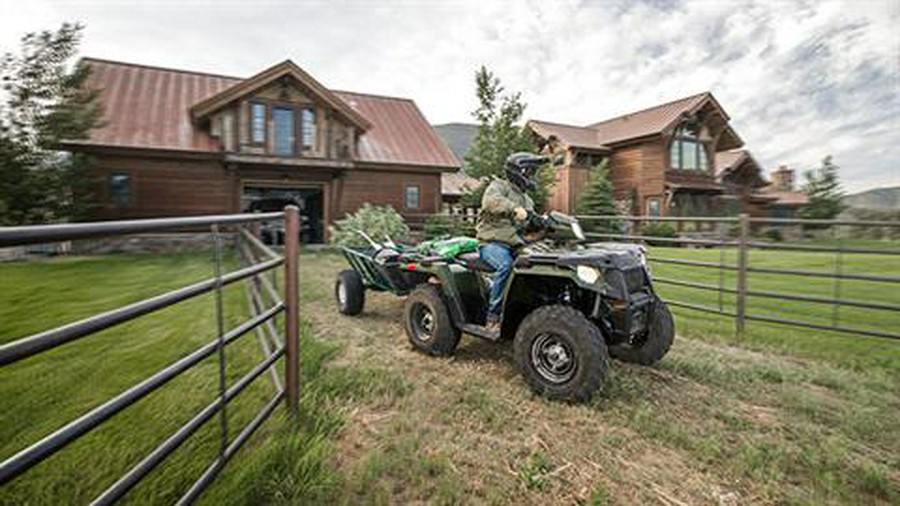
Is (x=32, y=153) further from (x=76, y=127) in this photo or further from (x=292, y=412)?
(x=292, y=412)

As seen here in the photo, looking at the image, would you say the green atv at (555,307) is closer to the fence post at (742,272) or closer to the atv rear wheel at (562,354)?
the atv rear wheel at (562,354)

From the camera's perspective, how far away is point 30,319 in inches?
147

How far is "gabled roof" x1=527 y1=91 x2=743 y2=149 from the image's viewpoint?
2412cm

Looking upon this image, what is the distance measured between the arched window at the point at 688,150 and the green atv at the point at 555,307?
23.8 meters

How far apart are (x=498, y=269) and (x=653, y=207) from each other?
76.8 feet

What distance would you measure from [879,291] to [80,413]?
12.0m

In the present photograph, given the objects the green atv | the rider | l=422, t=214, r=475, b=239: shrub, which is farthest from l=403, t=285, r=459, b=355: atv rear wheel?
l=422, t=214, r=475, b=239: shrub

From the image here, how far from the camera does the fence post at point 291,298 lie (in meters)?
2.70

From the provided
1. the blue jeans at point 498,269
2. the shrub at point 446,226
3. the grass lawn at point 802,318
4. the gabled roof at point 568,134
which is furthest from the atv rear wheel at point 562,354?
the gabled roof at point 568,134

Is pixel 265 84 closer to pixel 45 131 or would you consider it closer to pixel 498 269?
pixel 45 131

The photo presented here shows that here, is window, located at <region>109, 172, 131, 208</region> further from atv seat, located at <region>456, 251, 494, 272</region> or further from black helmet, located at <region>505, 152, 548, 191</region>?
black helmet, located at <region>505, 152, 548, 191</region>

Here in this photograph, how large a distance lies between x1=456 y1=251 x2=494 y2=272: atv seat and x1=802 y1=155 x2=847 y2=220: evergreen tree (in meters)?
31.5

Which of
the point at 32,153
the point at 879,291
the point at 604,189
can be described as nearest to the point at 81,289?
the point at 32,153

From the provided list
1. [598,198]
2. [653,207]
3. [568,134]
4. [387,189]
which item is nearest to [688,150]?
[653,207]
